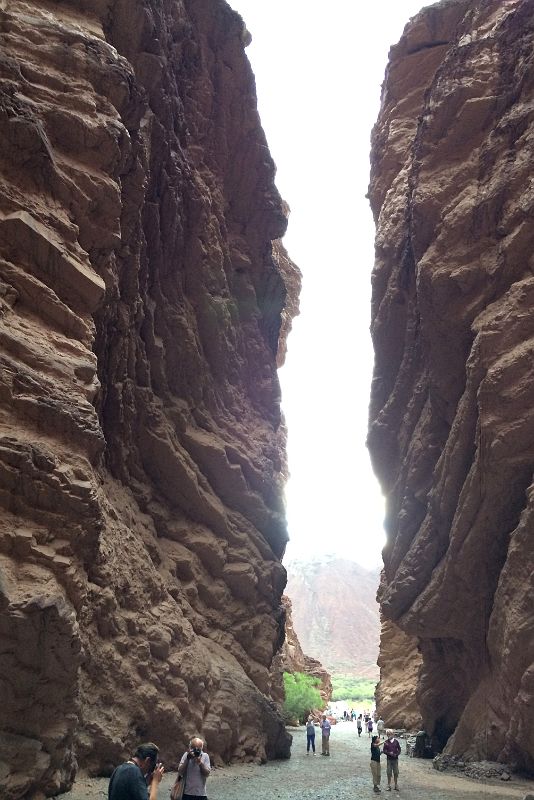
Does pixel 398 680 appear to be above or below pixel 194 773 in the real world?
below

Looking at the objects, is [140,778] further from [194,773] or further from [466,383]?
[466,383]

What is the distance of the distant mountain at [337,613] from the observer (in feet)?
420

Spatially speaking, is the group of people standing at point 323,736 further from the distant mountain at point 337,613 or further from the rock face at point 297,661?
the distant mountain at point 337,613

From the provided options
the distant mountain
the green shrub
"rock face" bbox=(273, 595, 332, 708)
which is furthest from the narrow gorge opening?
the distant mountain

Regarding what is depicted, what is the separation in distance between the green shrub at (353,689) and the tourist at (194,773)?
2896 inches

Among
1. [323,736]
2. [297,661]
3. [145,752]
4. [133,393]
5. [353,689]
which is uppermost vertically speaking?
[133,393]

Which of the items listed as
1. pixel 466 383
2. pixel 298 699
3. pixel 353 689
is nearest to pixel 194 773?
pixel 466 383

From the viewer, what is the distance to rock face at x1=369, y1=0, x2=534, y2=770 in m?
13.4

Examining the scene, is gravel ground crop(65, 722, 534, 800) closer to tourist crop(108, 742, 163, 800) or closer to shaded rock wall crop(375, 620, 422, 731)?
tourist crop(108, 742, 163, 800)

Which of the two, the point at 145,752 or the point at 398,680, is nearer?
the point at 145,752

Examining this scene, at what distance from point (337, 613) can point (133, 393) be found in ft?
460

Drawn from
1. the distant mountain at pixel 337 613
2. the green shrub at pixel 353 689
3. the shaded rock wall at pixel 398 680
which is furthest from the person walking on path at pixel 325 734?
the distant mountain at pixel 337 613

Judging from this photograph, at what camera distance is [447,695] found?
1870cm

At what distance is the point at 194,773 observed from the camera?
5938 millimetres
